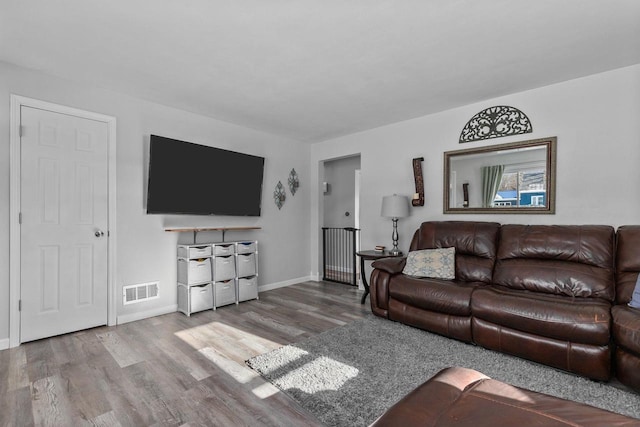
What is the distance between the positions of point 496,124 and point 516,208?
947 millimetres

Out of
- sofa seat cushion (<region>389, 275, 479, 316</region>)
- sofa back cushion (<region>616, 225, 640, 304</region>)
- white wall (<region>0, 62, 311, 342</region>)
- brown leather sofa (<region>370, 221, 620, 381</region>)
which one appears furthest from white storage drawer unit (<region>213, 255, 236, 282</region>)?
sofa back cushion (<region>616, 225, 640, 304</region>)

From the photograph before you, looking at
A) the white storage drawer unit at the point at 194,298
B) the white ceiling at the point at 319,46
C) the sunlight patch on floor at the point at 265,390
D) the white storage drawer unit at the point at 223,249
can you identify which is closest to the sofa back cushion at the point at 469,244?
the white ceiling at the point at 319,46

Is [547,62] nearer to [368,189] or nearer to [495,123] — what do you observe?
[495,123]

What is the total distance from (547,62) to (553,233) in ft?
4.82

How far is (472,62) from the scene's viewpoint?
8.82ft

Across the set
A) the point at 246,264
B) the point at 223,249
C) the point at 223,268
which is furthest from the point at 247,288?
the point at 223,249

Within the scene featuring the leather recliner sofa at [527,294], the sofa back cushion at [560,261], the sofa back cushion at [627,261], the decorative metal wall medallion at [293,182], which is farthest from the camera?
the decorative metal wall medallion at [293,182]

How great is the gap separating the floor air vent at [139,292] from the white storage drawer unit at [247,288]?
0.96m

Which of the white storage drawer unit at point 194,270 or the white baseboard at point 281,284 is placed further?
the white baseboard at point 281,284

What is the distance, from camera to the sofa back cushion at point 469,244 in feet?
10.3

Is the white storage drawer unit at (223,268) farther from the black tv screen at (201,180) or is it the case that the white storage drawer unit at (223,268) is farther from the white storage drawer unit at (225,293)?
the black tv screen at (201,180)

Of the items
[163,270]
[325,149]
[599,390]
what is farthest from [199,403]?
[325,149]

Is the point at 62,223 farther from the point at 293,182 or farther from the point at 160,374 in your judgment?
the point at 293,182

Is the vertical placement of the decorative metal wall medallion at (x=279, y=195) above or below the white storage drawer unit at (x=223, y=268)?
above
